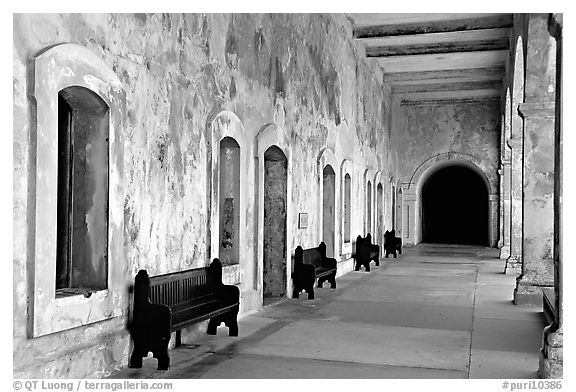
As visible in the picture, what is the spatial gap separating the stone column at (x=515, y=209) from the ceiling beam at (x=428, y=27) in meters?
3.15

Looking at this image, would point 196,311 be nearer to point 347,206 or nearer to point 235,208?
Result: point 235,208

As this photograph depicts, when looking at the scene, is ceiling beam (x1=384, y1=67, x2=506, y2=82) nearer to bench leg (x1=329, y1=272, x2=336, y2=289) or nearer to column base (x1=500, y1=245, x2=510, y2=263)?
column base (x1=500, y1=245, x2=510, y2=263)

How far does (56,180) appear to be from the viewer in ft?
17.2

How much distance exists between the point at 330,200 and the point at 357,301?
394cm

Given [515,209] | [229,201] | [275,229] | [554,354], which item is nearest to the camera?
[554,354]

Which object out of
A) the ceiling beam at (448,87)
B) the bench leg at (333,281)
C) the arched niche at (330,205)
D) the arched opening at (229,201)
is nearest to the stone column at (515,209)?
the arched niche at (330,205)

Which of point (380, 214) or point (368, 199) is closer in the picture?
point (368, 199)

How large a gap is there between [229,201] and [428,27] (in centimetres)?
1027

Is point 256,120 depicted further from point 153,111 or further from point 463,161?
point 463,161

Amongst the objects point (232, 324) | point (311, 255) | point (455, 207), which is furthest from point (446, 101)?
point (232, 324)

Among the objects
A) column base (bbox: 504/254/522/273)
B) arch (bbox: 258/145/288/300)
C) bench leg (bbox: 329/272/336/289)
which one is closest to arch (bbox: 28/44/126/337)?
arch (bbox: 258/145/288/300)

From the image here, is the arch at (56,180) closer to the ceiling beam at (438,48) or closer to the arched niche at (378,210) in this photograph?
the ceiling beam at (438,48)

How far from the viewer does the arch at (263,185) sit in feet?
32.1

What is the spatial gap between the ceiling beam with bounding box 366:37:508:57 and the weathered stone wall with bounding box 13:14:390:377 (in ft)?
22.5
